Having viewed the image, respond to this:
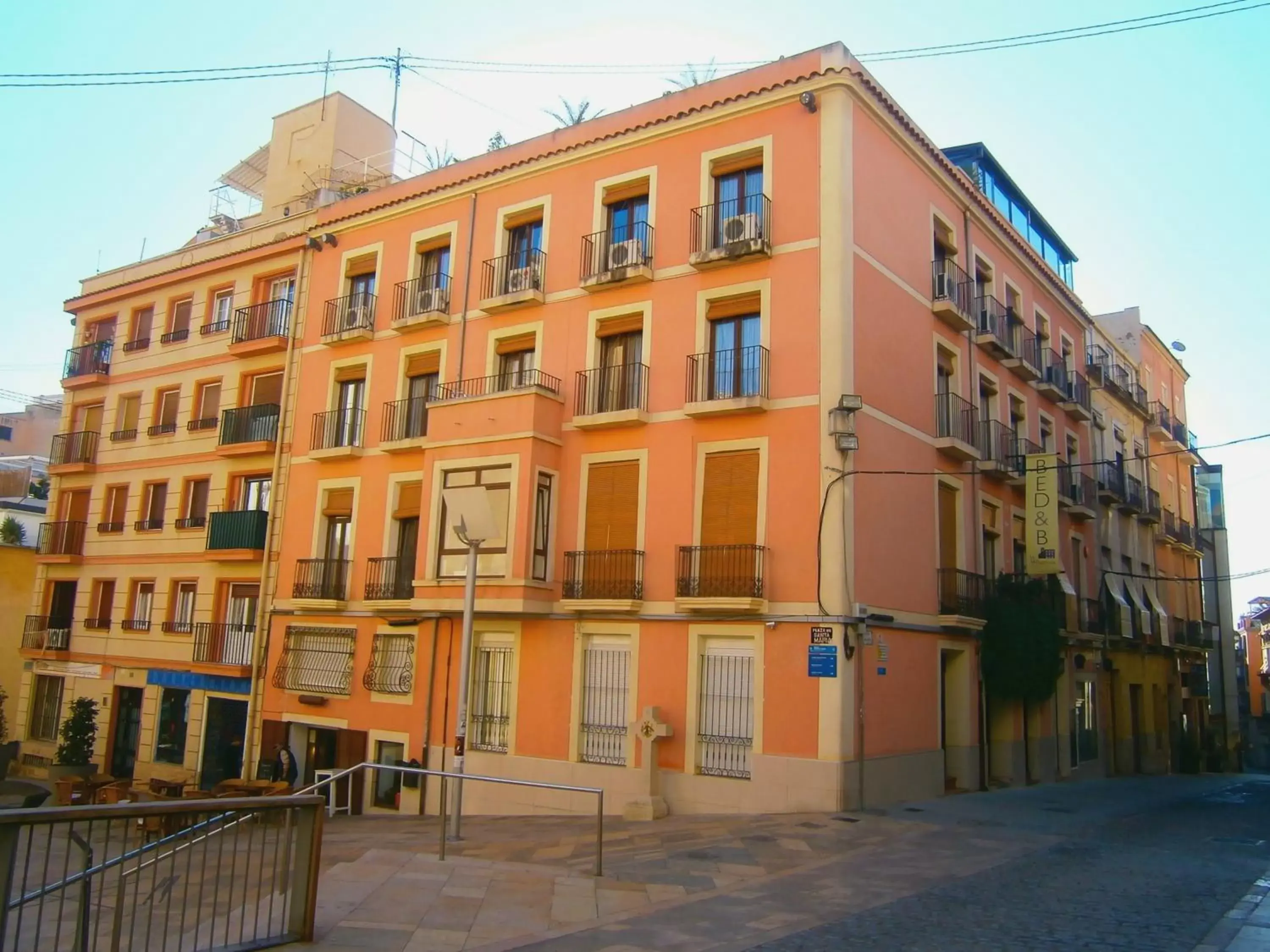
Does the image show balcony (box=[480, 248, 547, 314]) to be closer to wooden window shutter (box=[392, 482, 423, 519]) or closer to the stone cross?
wooden window shutter (box=[392, 482, 423, 519])

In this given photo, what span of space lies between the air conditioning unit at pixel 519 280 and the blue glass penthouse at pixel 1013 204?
1052 cm

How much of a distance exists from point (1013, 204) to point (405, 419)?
54.9ft

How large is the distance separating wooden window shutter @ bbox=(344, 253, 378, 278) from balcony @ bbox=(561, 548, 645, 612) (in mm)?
9722

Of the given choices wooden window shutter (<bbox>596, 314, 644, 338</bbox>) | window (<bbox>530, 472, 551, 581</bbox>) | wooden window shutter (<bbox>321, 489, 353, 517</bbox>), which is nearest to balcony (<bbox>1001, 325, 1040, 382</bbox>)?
wooden window shutter (<bbox>596, 314, 644, 338</bbox>)

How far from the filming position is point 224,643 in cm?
2461

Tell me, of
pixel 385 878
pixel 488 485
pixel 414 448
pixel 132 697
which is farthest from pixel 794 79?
pixel 132 697

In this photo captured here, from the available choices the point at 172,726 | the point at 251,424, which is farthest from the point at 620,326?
the point at 172,726

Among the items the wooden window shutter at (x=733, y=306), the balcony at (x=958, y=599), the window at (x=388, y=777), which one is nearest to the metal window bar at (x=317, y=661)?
the window at (x=388, y=777)

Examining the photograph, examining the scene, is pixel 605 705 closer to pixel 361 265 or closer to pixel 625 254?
pixel 625 254

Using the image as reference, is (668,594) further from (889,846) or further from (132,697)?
(132,697)

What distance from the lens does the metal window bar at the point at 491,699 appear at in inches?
758

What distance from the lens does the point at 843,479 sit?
53.5ft

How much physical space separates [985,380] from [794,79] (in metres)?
8.35

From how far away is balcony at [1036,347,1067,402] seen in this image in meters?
25.1
